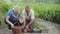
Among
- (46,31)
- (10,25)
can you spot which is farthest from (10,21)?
(46,31)

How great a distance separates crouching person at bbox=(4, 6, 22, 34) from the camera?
13.4 ft

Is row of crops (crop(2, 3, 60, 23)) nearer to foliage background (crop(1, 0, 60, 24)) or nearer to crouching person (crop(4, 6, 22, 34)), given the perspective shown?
foliage background (crop(1, 0, 60, 24))

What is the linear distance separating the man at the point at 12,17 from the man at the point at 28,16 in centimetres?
13

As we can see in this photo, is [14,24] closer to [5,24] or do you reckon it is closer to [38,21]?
[5,24]

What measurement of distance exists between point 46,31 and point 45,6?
48 cm

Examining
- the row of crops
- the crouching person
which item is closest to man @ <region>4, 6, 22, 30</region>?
the crouching person

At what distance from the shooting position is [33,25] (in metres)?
4.12

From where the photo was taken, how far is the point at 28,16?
163 inches

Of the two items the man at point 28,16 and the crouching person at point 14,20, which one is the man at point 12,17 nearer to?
the crouching person at point 14,20

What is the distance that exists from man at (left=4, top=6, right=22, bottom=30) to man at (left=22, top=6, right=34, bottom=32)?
13 centimetres

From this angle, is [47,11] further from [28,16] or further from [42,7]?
[28,16]

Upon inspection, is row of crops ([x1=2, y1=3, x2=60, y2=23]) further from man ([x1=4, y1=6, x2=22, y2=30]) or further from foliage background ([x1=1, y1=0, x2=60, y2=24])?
man ([x1=4, y1=6, x2=22, y2=30])

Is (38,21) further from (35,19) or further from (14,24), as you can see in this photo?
(14,24)

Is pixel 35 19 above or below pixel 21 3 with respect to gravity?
below
